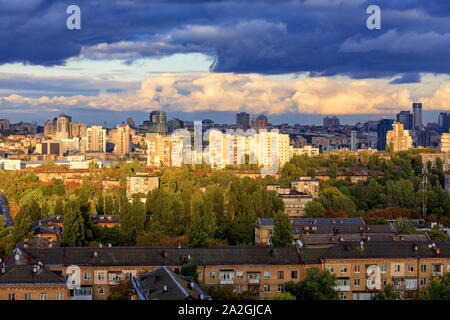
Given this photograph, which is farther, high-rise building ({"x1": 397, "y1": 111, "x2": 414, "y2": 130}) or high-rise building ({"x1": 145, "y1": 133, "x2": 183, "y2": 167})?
high-rise building ({"x1": 397, "y1": 111, "x2": 414, "y2": 130})

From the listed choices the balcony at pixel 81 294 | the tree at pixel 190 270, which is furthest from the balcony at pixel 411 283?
the balcony at pixel 81 294

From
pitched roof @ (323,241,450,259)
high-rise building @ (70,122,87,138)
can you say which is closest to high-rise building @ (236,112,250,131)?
high-rise building @ (70,122,87,138)

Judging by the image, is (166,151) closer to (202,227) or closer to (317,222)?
(317,222)

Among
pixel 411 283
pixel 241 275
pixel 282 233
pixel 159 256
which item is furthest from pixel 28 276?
pixel 411 283

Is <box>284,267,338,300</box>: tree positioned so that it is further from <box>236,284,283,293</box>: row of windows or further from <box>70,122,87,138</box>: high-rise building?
<box>70,122,87,138</box>: high-rise building

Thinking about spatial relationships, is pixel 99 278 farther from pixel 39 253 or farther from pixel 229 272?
pixel 229 272

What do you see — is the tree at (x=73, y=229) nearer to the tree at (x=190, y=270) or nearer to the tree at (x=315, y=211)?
the tree at (x=190, y=270)
